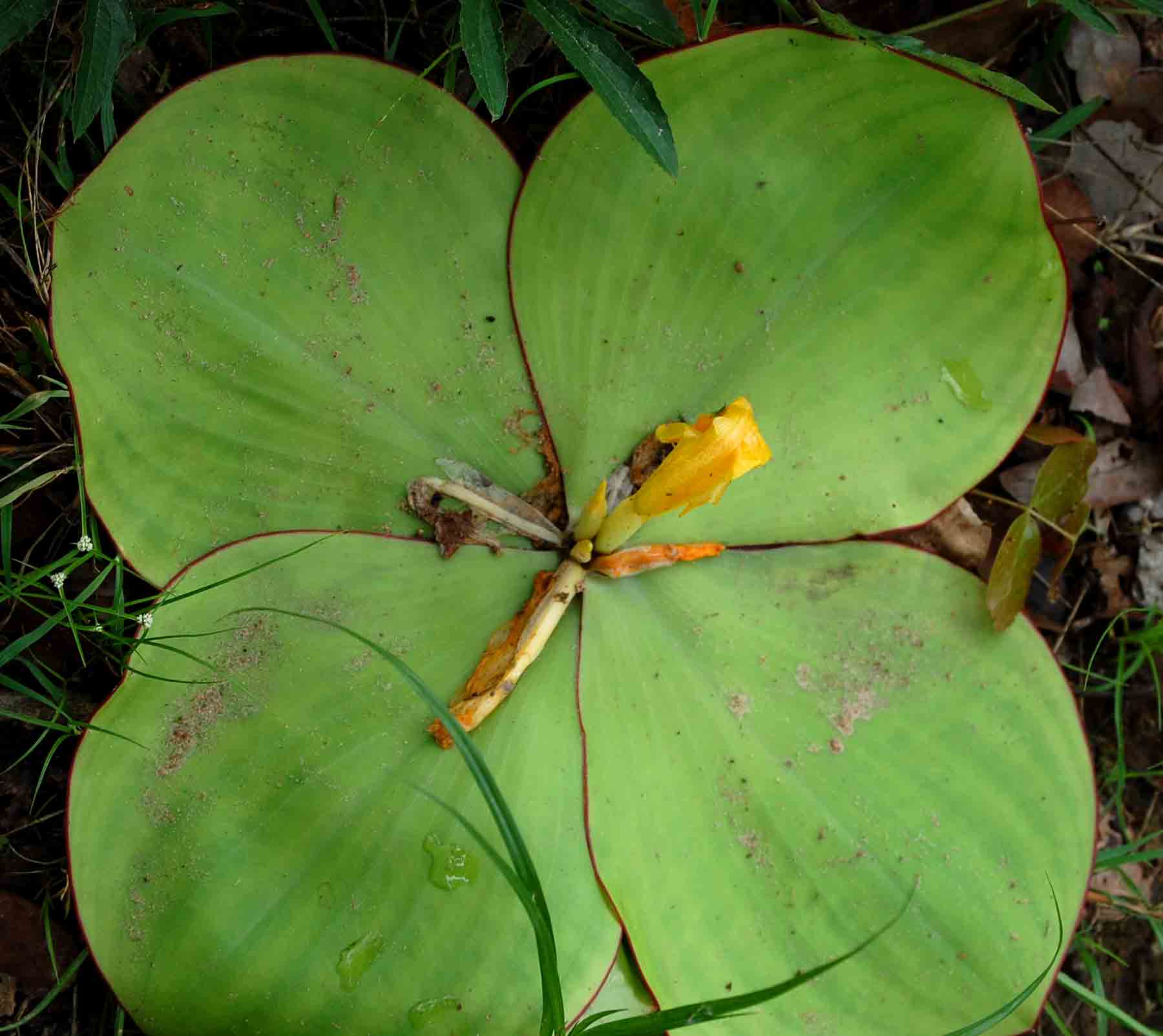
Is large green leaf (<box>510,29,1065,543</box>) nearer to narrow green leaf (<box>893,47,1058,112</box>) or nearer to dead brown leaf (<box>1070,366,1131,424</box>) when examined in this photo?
narrow green leaf (<box>893,47,1058,112</box>)

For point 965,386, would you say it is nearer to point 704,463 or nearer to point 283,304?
point 704,463

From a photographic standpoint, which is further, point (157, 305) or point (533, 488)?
point (533, 488)

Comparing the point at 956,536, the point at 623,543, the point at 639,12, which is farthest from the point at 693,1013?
the point at 639,12

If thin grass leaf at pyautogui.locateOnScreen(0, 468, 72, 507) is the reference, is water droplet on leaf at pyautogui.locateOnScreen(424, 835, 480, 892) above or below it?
below

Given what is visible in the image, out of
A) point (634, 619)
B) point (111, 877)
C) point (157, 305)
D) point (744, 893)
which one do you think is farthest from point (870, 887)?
point (157, 305)

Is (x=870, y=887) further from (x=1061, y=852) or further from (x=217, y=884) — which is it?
(x=217, y=884)

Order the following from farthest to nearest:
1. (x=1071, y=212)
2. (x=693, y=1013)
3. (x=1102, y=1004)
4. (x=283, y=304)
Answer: (x=1071, y=212), (x=1102, y=1004), (x=283, y=304), (x=693, y=1013)

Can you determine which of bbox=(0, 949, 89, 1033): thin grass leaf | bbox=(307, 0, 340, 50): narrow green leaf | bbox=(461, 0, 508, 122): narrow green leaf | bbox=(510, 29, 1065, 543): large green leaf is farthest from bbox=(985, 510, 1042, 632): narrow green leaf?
bbox=(0, 949, 89, 1033): thin grass leaf
